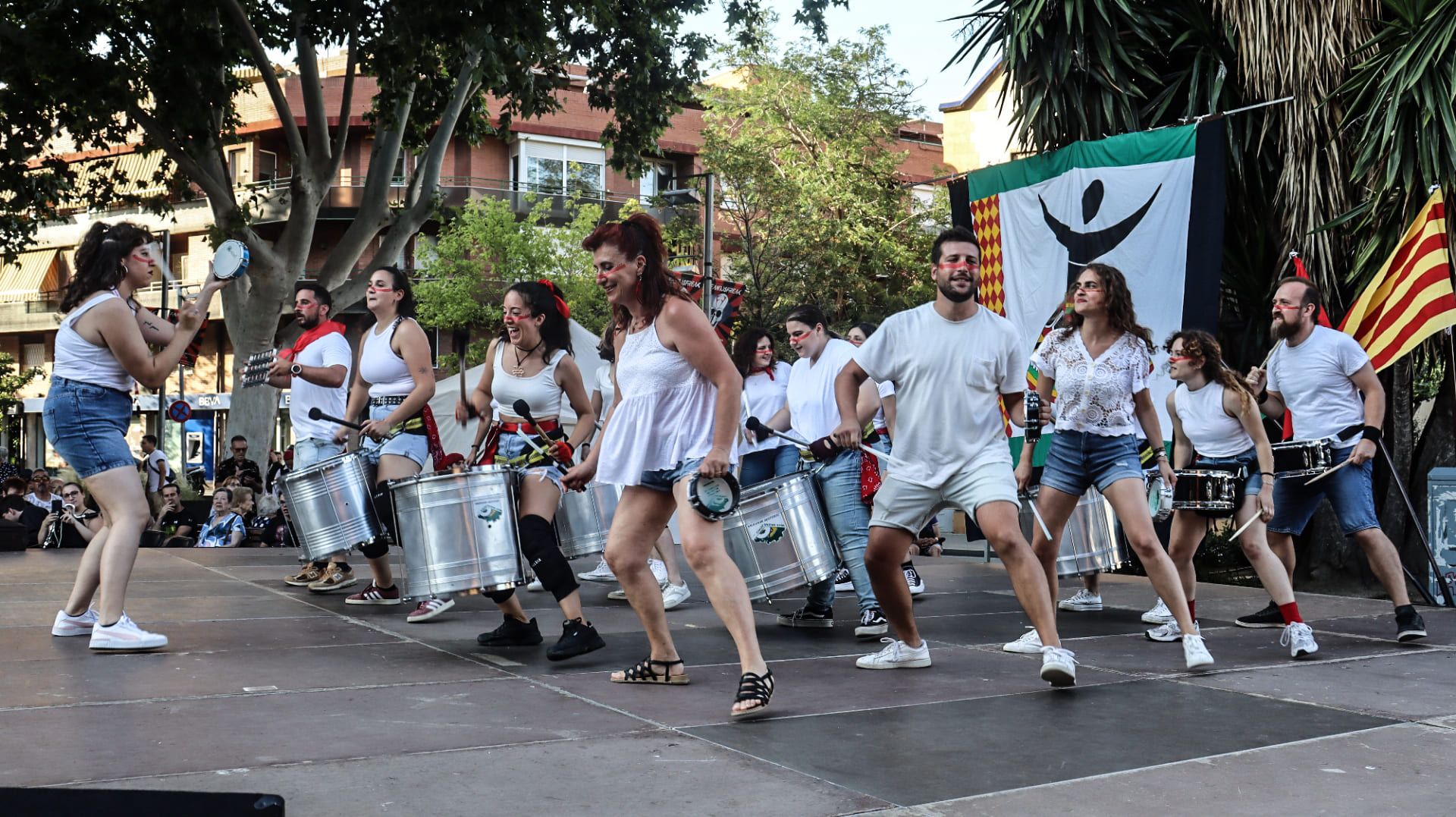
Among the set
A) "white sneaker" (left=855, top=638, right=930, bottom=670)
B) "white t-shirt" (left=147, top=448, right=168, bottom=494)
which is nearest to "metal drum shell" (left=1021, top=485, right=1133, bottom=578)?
"white sneaker" (left=855, top=638, right=930, bottom=670)

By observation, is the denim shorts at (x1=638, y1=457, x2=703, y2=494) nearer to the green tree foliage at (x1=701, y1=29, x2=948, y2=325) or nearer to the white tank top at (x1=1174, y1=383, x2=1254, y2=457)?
the white tank top at (x1=1174, y1=383, x2=1254, y2=457)

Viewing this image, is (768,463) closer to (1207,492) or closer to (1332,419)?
(1207,492)

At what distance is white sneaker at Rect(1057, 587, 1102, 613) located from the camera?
8.77 meters

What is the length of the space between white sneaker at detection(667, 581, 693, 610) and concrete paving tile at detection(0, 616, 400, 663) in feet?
6.51

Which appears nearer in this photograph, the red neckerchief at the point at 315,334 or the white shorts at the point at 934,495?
the white shorts at the point at 934,495

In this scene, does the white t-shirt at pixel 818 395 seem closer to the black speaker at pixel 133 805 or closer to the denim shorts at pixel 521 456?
the denim shorts at pixel 521 456

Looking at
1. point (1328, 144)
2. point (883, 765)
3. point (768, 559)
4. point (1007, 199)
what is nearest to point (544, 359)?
point (768, 559)

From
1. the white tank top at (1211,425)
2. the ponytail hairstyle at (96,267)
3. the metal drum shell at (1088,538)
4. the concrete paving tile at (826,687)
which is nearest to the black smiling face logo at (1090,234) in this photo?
the metal drum shell at (1088,538)

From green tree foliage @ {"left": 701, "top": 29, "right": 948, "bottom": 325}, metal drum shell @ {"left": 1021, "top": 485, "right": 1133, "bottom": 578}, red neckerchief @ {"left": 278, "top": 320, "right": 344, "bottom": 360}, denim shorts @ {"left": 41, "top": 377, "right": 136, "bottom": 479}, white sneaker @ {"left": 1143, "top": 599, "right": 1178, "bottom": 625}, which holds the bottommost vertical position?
white sneaker @ {"left": 1143, "top": 599, "right": 1178, "bottom": 625}

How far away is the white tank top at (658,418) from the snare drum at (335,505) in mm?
2583

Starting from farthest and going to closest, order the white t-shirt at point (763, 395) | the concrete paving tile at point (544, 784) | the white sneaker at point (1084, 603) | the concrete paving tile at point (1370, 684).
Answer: the white t-shirt at point (763, 395) → the white sneaker at point (1084, 603) → the concrete paving tile at point (1370, 684) → the concrete paving tile at point (544, 784)

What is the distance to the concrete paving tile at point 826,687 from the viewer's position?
5297 mm

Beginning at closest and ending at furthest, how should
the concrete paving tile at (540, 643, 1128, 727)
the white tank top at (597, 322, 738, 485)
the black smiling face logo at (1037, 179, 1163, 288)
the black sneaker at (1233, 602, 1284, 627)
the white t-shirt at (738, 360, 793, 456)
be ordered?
1. the concrete paving tile at (540, 643, 1128, 727)
2. the white tank top at (597, 322, 738, 485)
3. the black sneaker at (1233, 602, 1284, 627)
4. the white t-shirt at (738, 360, 793, 456)
5. the black smiling face logo at (1037, 179, 1163, 288)

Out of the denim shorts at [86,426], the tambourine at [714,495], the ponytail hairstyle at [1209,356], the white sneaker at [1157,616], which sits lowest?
the white sneaker at [1157,616]
